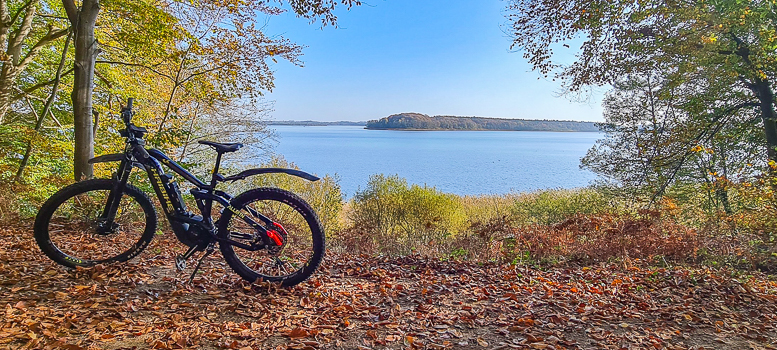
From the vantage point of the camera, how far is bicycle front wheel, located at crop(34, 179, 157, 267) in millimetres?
3326

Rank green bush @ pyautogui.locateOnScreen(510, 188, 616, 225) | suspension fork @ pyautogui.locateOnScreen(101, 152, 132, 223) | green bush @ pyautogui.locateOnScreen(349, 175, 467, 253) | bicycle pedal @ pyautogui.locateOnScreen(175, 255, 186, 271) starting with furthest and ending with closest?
green bush @ pyautogui.locateOnScreen(349, 175, 467, 253)
green bush @ pyautogui.locateOnScreen(510, 188, 616, 225)
suspension fork @ pyautogui.locateOnScreen(101, 152, 132, 223)
bicycle pedal @ pyautogui.locateOnScreen(175, 255, 186, 271)

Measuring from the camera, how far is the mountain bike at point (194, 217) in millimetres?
3186

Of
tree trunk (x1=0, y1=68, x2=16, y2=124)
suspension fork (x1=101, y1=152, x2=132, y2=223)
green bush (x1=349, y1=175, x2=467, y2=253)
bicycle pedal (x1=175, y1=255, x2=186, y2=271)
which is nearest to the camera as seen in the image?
bicycle pedal (x1=175, y1=255, x2=186, y2=271)

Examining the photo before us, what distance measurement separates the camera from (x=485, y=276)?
A: 13.7 ft

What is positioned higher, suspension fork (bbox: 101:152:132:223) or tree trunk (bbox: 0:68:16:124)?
tree trunk (bbox: 0:68:16:124)

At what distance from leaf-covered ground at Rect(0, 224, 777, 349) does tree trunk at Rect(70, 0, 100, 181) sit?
5.14ft

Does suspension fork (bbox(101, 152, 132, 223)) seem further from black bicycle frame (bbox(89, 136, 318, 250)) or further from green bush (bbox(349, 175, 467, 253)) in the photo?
green bush (bbox(349, 175, 467, 253))

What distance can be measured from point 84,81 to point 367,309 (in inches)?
201

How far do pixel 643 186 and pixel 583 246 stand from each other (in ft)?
24.5

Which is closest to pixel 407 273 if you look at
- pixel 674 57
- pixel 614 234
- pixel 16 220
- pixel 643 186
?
pixel 614 234

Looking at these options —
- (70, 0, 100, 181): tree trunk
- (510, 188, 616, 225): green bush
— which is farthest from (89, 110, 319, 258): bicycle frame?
(510, 188, 616, 225): green bush

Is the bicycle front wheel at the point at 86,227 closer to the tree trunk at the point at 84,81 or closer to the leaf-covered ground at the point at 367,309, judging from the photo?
the leaf-covered ground at the point at 367,309

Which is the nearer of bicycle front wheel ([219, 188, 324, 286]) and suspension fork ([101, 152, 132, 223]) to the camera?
bicycle front wheel ([219, 188, 324, 286])

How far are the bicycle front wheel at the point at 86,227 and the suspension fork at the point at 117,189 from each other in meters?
0.03
